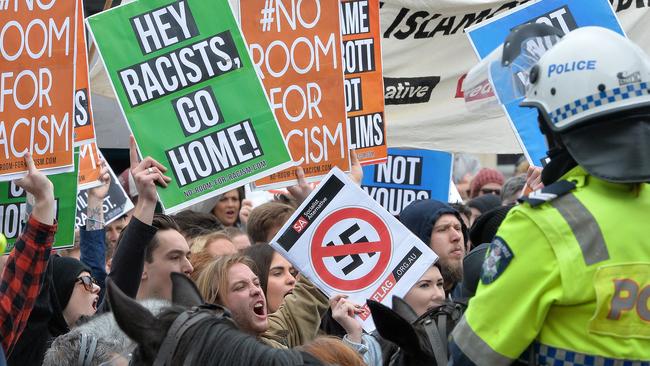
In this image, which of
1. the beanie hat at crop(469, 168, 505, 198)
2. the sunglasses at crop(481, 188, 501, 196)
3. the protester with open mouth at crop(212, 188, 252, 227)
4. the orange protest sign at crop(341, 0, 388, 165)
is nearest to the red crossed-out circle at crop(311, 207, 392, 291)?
the orange protest sign at crop(341, 0, 388, 165)

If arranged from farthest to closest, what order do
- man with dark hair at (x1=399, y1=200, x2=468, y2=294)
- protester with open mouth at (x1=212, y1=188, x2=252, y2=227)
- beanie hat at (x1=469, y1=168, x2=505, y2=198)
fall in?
beanie hat at (x1=469, y1=168, x2=505, y2=198), protester with open mouth at (x1=212, y1=188, x2=252, y2=227), man with dark hair at (x1=399, y1=200, x2=468, y2=294)

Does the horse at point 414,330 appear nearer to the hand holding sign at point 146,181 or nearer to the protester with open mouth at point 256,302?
the protester with open mouth at point 256,302

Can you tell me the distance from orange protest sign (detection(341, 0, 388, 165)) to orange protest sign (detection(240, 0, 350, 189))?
0.60 metres

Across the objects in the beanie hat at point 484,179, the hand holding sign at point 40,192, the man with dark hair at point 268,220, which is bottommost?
the beanie hat at point 484,179

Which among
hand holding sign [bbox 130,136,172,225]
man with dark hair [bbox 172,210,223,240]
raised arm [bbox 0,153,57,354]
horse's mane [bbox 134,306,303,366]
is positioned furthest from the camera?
man with dark hair [bbox 172,210,223,240]

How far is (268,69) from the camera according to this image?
6.65m

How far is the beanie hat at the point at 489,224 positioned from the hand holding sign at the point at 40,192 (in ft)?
7.69

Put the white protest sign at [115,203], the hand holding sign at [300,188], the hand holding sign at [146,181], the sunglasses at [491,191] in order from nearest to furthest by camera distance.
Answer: the hand holding sign at [146,181] → the hand holding sign at [300,188] → the white protest sign at [115,203] → the sunglasses at [491,191]

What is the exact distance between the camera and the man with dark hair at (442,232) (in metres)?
6.93

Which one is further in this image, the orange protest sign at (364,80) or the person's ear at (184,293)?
the orange protest sign at (364,80)

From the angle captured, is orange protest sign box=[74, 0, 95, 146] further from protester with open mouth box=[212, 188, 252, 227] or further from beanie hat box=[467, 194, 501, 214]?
beanie hat box=[467, 194, 501, 214]

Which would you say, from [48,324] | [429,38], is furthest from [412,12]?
[48,324]

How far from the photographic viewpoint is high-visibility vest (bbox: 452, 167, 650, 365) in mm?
2791

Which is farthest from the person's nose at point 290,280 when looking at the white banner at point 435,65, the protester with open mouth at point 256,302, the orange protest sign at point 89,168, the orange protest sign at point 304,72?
the white banner at point 435,65
